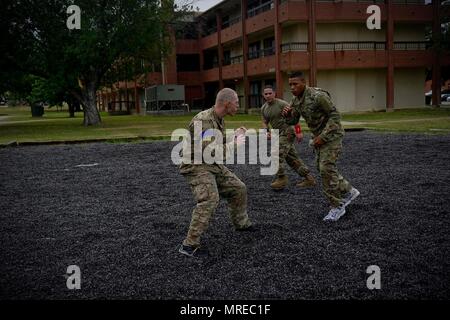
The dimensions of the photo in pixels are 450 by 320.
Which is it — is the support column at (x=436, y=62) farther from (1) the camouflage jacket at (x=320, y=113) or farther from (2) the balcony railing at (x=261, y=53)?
(1) the camouflage jacket at (x=320, y=113)

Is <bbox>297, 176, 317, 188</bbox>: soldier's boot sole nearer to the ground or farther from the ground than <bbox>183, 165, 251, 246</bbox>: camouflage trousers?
nearer to the ground

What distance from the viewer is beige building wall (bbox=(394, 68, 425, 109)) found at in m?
36.2

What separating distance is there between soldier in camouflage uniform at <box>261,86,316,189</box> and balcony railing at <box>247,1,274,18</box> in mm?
29523

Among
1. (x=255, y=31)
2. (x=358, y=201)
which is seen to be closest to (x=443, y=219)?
(x=358, y=201)

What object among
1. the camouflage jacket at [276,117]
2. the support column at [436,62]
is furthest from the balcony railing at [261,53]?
the camouflage jacket at [276,117]

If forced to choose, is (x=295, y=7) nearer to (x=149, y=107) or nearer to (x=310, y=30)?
(x=310, y=30)

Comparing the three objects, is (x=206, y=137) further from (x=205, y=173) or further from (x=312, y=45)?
(x=312, y=45)

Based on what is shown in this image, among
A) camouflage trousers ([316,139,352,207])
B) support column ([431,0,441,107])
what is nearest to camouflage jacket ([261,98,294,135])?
camouflage trousers ([316,139,352,207])

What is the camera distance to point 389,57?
33.7 m

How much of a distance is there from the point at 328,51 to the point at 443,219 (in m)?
28.5

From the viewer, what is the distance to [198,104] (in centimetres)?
5116

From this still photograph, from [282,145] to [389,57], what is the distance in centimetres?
2914

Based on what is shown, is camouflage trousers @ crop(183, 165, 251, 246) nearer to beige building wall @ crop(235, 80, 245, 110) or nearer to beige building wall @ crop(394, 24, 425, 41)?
beige building wall @ crop(394, 24, 425, 41)

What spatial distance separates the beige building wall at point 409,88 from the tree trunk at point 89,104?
2394 centimetres
